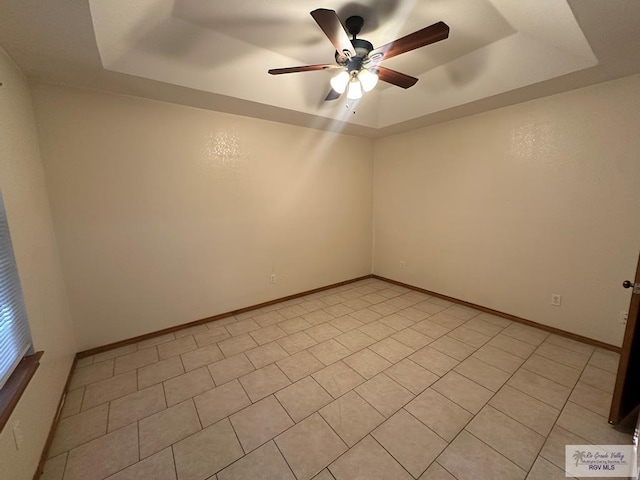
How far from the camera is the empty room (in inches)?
54.7

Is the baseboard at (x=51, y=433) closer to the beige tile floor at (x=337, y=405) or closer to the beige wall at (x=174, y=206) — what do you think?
the beige tile floor at (x=337, y=405)

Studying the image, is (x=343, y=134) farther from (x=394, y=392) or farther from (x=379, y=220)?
(x=394, y=392)

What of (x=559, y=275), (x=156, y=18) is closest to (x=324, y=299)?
(x=559, y=275)

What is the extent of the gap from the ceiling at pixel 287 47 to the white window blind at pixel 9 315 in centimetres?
109

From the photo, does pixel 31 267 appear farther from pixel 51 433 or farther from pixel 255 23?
pixel 255 23

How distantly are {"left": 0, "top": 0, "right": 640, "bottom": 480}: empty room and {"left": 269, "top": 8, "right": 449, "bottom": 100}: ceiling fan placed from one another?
0.02 m

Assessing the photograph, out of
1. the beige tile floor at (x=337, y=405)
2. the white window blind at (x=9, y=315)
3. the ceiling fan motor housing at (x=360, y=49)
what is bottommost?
the beige tile floor at (x=337, y=405)

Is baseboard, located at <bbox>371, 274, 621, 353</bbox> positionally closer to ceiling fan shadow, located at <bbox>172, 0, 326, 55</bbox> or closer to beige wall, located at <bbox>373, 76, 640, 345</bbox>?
beige wall, located at <bbox>373, 76, 640, 345</bbox>

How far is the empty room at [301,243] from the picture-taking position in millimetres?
1389

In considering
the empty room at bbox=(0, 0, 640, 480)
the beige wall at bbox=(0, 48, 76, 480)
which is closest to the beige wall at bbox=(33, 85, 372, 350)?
the empty room at bbox=(0, 0, 640, 480)

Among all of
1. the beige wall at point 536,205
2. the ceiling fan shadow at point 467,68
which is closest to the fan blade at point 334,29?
the ceiling fan shadow at point 467,68

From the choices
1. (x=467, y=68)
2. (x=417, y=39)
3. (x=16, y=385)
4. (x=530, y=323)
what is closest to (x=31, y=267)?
(x=16, y=385)

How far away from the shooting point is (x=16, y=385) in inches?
45.5

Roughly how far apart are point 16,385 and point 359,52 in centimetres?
262
